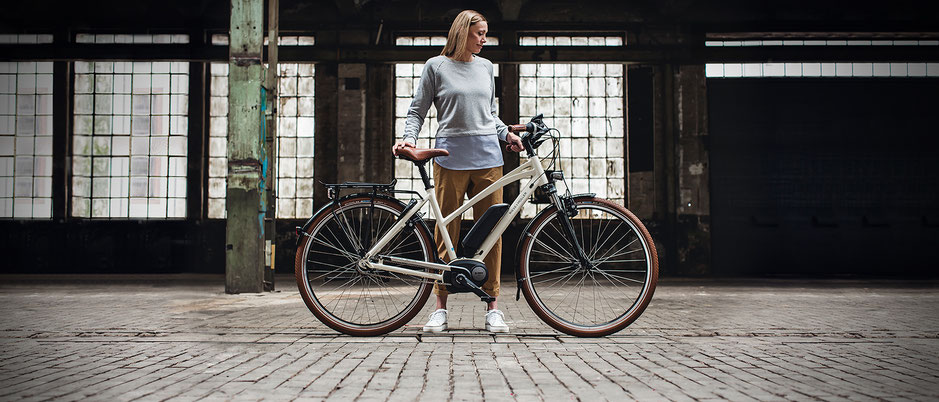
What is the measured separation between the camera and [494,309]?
3.83 meters

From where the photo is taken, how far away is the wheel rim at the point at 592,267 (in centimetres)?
350

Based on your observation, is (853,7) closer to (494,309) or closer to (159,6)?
(494,309)

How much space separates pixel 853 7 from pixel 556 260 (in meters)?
10.3

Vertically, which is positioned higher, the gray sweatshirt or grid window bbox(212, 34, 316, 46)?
grid window bbox(212, 34, 316, 46)

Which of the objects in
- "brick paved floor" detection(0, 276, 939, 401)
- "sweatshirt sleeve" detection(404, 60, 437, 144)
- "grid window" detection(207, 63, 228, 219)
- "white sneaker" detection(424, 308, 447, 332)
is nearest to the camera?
"brick paved floor" detection(0, 276, 939, 401)

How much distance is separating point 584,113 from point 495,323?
7.96 m

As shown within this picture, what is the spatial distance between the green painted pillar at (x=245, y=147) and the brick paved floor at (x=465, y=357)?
1.28 m

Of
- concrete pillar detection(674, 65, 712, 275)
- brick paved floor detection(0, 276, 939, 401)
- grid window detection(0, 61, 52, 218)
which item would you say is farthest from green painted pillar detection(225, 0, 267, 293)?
concrete pillar detection(674, 65, 712, 275)

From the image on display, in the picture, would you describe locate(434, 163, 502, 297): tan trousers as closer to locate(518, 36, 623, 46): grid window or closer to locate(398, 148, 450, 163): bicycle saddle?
locate(398, 148, 450, 163): bicycle saddle

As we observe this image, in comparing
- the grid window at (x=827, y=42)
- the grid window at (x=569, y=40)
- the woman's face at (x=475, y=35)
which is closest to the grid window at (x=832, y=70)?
the grid window at (x=827, y=42)

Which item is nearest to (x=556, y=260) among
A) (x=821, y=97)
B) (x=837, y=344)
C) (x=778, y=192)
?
(x=837, y=344)

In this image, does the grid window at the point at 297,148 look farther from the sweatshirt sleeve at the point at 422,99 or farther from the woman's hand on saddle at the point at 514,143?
the woman's hand on saddle at the point at 514,143

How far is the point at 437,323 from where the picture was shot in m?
3.73

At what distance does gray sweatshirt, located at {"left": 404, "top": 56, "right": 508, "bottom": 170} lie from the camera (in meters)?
3.79
